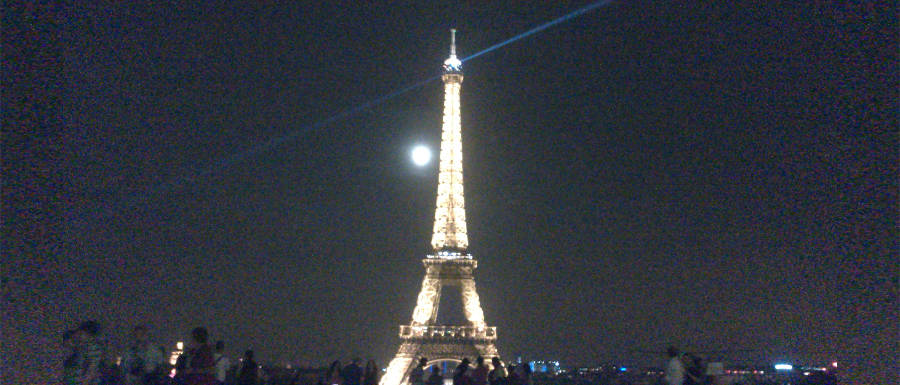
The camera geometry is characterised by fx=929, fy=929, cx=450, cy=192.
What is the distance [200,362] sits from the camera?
8.80 meters

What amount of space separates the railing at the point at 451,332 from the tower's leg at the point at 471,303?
20.2 inches

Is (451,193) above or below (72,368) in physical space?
above

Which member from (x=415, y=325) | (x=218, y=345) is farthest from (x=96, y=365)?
(x=415, y=325)

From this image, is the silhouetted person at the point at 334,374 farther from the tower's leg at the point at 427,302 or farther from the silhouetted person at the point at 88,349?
the tower's leg at the point at 427,302

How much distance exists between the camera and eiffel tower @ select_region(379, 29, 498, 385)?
205 ft

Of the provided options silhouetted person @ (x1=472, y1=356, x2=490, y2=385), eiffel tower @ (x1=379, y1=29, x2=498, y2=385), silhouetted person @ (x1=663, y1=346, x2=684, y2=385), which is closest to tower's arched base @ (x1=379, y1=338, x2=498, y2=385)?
eiffel tower @ (x1=379, y1=29, x2=498, y2=385)

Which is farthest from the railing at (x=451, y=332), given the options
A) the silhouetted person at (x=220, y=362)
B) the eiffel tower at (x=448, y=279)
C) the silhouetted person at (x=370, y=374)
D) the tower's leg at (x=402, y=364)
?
the silhouetted person at (x=220, y=362)

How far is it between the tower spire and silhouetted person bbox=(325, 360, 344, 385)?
47392 mm

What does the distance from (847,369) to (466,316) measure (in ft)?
192

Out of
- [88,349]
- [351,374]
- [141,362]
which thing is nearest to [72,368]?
[88,349]

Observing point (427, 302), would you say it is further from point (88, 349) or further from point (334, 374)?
point (88, 349)

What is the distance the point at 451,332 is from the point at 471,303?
2.39 metres

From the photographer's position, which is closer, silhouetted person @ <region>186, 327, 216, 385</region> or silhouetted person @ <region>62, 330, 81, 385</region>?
silhouetted person @ <region>186, 327, 216, 385</region>

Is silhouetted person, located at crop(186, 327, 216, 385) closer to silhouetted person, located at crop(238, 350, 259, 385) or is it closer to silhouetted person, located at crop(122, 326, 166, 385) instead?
silhouetted person, located at crop(122, 326, 166, 385)
